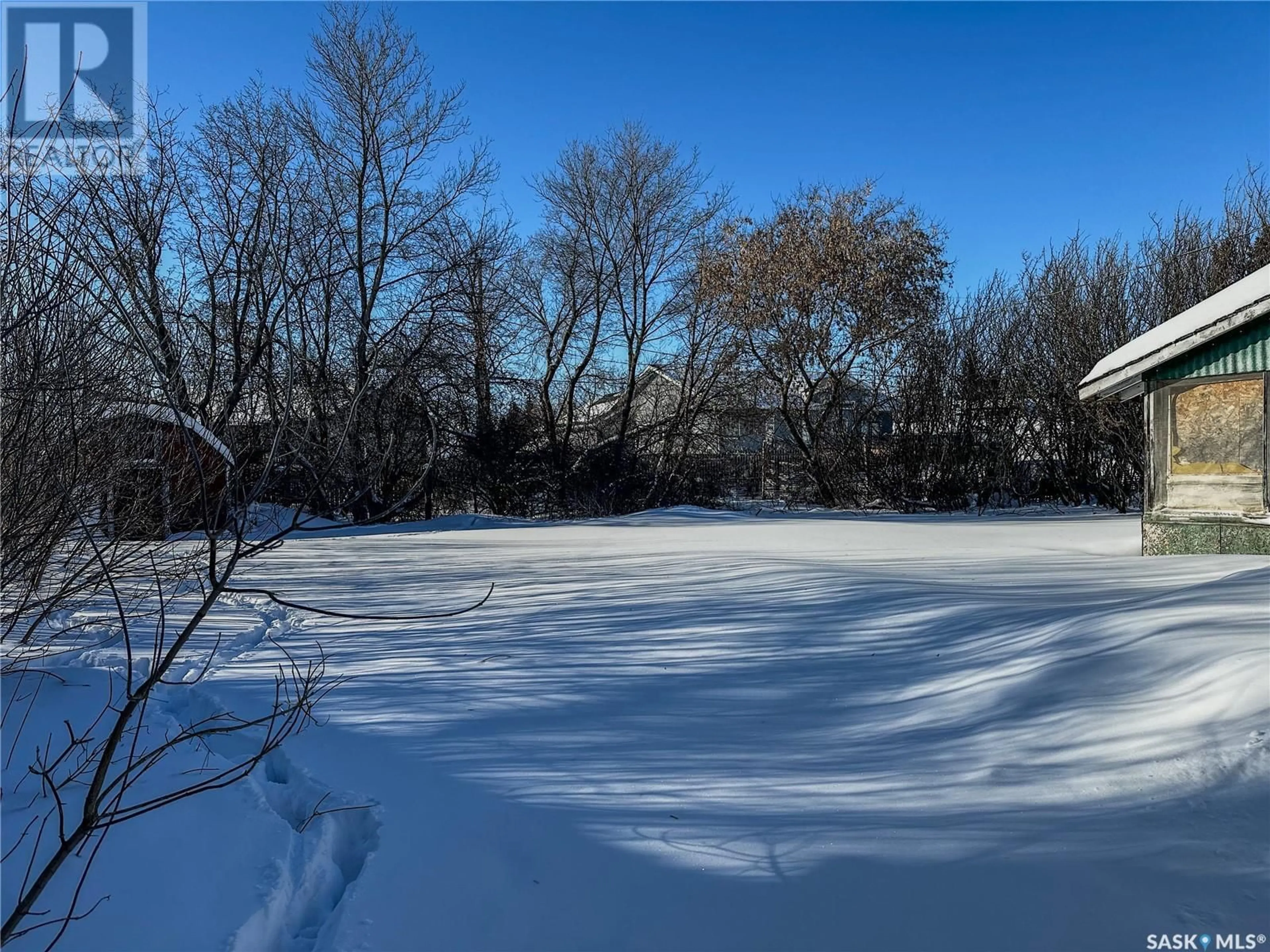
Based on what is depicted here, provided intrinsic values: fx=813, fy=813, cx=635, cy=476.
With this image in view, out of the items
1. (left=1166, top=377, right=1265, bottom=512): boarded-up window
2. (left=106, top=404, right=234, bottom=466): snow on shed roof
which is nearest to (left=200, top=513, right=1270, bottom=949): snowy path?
(left=106, top=404, right=234, bottom=466): snow on shed roof

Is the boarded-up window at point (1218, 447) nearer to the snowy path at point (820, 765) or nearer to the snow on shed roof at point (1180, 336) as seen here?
the snow on shed roof at point (1180, 336)

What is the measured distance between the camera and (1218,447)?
807cm

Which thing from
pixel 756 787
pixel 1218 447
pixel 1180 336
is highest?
pixel 1180 336

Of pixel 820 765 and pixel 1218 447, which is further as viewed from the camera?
pixel 1218 447

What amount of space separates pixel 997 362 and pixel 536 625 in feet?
53.2

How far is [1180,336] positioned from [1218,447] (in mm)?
1185

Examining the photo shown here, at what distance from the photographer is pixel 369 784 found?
11.1 ft

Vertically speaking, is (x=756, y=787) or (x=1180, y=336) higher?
(x=1180, y=336)

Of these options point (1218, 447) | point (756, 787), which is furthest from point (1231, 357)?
point (756, 787)

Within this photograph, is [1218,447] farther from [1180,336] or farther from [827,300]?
[827,300]

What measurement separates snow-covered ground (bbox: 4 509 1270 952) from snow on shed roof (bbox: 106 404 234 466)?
1444 millimetres

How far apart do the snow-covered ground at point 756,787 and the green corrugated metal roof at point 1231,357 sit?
131 inches

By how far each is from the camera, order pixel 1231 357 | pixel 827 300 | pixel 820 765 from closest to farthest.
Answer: pixel 820 765
pixel 1231 357
pixel 827 300

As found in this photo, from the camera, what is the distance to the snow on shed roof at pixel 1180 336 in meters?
7.54
